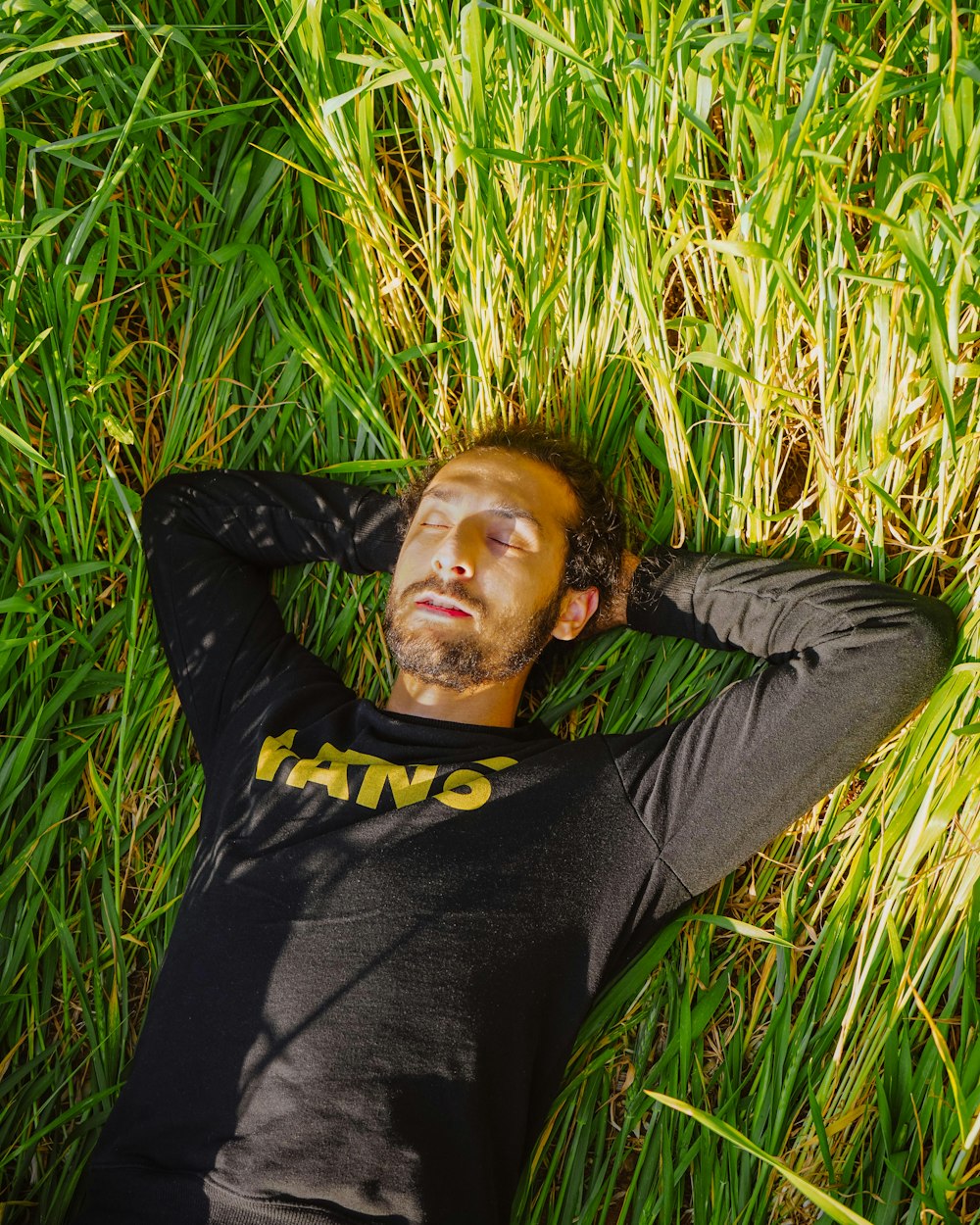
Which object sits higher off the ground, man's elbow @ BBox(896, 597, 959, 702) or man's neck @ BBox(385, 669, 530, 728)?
man's elbow @ BBox(896, 597, 959, 702)

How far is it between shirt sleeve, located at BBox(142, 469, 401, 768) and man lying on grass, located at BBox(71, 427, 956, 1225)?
0.8 inches

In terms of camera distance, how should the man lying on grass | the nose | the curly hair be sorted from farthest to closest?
the curly hair < the nose < the man lying on grass

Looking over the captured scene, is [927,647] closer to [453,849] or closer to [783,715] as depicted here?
[783,715]

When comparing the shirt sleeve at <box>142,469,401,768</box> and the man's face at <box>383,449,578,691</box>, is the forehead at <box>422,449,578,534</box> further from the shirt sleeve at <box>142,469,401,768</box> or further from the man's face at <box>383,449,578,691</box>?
the shirt sleeve at <box>142,469,401,768</box>

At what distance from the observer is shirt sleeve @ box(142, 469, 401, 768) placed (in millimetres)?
1939

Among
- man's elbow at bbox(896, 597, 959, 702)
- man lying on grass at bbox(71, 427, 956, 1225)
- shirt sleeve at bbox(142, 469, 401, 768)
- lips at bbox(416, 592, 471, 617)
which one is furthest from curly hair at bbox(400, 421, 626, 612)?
man's elbow at bbox(896, 597, 959, 702)

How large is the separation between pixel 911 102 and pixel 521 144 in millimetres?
696

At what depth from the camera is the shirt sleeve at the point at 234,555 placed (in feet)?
6.36

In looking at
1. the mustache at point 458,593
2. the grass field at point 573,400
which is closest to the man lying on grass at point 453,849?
the mustache at point 458,593

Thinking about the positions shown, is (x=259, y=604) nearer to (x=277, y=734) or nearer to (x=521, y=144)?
(x=277, y=734)

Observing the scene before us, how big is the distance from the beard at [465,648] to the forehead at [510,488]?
0.55 feet

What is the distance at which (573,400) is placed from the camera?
6.65ft

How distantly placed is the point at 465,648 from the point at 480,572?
14cm

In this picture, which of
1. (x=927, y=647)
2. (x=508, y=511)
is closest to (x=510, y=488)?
(x=508, y=511)
